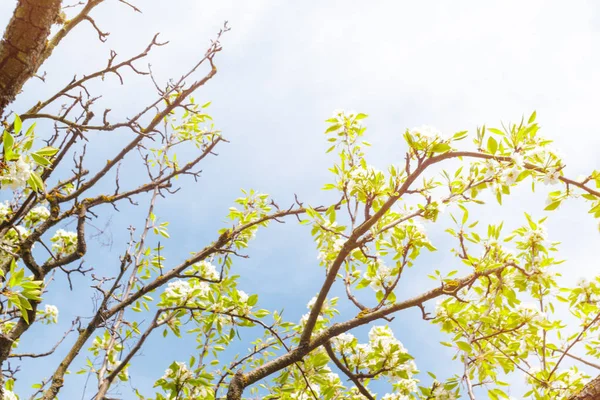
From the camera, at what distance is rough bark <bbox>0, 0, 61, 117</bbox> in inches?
110

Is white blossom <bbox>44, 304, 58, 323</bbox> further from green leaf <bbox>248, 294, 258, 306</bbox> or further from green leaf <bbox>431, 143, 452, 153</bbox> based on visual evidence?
green leaf <bbox>431, 143, 452, 153</bbox>

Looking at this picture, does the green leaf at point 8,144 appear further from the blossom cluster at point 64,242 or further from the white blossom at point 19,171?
the blossom cluster at point 64,242

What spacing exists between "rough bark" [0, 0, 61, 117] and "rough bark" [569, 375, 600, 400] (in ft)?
13.2

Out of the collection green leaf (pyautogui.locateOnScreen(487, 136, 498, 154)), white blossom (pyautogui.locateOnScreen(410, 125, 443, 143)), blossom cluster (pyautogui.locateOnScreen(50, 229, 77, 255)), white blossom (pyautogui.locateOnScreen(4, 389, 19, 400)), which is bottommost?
white blossom (pyautogui.locateOnScreen(4, 389, 19, 400))

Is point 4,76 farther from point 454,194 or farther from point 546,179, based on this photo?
point 546,179

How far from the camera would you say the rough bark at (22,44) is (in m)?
2.80

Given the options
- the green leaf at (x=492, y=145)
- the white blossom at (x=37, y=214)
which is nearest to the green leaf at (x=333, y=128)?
the green leaf at (x=492, y=145)

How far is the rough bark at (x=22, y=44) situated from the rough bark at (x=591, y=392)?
4.03 metres

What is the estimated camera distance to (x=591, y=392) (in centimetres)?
290

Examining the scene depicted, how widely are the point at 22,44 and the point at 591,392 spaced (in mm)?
4199

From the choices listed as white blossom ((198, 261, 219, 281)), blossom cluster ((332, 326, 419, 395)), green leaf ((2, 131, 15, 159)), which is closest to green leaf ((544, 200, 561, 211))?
blossom cluster ((332, 326, 419, 395))

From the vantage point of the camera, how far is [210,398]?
4.53 m

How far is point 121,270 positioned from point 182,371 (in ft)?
4.09

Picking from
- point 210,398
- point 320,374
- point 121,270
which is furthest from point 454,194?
point 121,270
